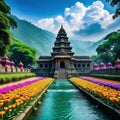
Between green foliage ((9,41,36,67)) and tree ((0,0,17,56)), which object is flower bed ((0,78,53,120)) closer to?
tree ((0,0,17,56))

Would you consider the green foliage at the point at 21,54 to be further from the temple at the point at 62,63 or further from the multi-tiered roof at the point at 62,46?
the multi-tiered roof at the point at 62,46

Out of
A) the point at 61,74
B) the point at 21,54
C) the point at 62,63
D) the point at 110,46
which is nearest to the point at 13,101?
the point at 61,74

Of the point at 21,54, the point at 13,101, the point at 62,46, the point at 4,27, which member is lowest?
the point at 13,101

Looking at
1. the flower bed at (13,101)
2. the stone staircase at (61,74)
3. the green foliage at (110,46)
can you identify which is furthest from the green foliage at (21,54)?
the flower bed at (13,101)

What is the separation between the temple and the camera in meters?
68.8

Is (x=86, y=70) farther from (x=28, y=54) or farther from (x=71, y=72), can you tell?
(x=28, y=54)

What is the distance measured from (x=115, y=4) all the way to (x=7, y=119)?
18.1 m

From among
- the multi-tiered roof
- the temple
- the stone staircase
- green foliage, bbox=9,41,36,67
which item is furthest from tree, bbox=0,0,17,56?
green foliage, bbox=9,41,36,67

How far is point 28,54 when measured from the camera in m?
86.2

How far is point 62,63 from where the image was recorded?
2926 inches

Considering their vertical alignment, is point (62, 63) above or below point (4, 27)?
below

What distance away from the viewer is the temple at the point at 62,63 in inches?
2707

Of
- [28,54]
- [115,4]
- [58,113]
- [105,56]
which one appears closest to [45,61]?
[28,54]

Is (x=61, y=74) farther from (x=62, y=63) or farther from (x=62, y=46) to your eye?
(x=62, y=46)
